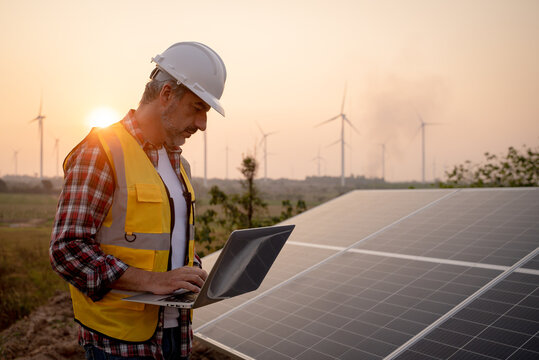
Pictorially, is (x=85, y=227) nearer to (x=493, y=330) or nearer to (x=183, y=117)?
(x=183, y=117)

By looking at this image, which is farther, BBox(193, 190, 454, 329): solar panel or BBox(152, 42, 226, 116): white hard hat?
BBox(193, 190, 454, 329): solar panel

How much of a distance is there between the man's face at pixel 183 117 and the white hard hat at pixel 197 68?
68mm

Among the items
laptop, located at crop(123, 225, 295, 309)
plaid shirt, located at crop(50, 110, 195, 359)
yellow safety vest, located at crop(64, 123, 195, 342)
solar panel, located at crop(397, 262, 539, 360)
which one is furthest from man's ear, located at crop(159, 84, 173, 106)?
solar panel, located at crop(397, 262, 539, 360)

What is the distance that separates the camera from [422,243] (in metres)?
5.89

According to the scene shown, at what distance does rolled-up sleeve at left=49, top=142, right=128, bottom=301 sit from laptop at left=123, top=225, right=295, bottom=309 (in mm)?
197

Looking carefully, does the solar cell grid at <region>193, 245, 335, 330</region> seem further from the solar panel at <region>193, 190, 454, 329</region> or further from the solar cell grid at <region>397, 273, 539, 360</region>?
the solar cell grid at <region>397, 273, 539, 360</region>

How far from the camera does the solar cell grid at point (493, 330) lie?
11.7 ft

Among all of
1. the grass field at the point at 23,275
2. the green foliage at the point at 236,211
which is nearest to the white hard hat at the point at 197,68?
the grass field at the point at 23,275

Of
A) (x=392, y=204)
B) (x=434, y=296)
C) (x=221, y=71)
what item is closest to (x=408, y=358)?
(x=434, y=296)

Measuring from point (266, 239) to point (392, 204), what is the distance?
19.2 ft

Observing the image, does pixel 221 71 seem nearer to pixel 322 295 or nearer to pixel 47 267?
pixel 322 295

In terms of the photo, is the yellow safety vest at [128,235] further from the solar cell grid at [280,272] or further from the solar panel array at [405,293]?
the solar cell grid at [280,272]

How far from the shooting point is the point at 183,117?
267 centimetres

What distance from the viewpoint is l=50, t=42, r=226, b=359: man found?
2.29m
